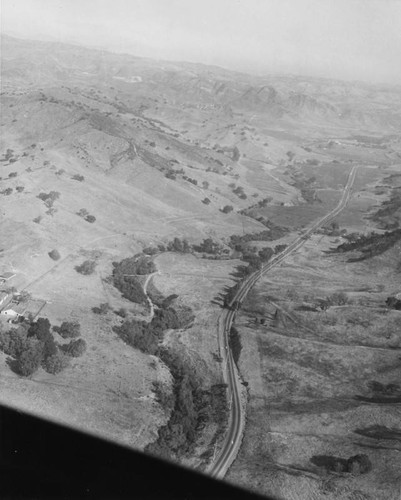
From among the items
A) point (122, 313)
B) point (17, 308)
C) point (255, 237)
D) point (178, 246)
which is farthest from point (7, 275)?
point (255, 237)

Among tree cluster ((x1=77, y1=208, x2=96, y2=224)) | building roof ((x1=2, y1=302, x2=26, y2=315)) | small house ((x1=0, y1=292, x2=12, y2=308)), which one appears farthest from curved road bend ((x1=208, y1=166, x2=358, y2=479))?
tree cluster ((x1=77, y1=208, x2=96, y2=224))

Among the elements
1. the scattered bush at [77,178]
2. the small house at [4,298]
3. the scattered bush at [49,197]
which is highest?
the scattered bush at [77,178]

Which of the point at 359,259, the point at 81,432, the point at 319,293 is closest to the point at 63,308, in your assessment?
the point at 81,432

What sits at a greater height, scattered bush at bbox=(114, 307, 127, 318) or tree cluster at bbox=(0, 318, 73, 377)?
tree cluster at bbox=(0, 318, 73, 377)

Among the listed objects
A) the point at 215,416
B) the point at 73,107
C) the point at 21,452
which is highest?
the point at 73,107

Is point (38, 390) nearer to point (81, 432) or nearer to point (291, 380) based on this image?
point (81, 432)

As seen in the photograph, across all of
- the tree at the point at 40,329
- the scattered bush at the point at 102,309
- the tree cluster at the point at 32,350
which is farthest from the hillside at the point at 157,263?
the tree at the point at 40,329

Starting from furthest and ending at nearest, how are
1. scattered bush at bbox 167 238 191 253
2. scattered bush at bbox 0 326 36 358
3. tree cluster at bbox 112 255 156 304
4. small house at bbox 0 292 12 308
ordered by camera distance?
scattered bush at bbox 167 238 191 253 < tree cluster at bbox 112 255 156 304 < small house at bbox 0 292 12 308 < scattered bush at bbox 0 326 36 358

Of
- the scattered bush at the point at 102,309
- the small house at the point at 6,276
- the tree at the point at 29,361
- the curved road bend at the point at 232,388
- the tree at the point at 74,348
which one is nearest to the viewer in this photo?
the curved road bend at the point at 232,388

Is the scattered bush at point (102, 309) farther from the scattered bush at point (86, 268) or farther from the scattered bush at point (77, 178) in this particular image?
the scattered bush at point (77, 178)

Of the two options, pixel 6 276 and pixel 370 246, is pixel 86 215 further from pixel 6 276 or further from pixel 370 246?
pixel 370 246

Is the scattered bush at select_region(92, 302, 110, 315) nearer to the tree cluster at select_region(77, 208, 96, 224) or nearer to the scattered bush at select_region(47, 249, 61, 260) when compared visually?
the scattered bush at select_region(47, 249, 61, 260)
